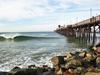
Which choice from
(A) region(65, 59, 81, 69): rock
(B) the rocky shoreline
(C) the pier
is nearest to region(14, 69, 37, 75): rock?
(B) the rocky shoreline

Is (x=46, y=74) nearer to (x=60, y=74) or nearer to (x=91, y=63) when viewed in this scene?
(x=60, y=74)

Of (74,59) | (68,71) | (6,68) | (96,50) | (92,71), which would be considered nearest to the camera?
(92,71)

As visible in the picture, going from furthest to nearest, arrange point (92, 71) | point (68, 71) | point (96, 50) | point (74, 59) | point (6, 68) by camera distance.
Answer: point (6, 68)
point (96, 50)
point (74, 59)
point (68, 71)
point (92, 71)

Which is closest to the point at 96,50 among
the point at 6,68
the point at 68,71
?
the point at 68,71

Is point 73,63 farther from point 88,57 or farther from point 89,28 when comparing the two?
point 89,28

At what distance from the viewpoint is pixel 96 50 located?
45.7 feet

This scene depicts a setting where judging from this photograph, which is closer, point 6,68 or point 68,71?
point 68,71

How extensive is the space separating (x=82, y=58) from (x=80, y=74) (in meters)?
2.23

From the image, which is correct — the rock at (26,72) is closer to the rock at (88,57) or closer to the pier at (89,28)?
the rock at (88,57)

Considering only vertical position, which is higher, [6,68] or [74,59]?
[74,59]

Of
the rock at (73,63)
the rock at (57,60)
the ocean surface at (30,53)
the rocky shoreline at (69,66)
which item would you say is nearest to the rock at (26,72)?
the rocky shoreline at (69,66)

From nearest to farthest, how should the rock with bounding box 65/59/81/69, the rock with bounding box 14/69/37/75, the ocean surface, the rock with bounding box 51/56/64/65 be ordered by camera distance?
the rock with bounding box 65/59/81/69 → the rock with bounding box 14/69/37/75 → the rock with bounding box 51/56/64/65 → the ocean surface

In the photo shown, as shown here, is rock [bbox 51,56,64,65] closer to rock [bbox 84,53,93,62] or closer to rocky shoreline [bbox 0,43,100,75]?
rocky shoreline [bbox 0,43,100,75]

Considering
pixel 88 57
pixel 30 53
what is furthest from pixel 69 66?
pixel 30 53
